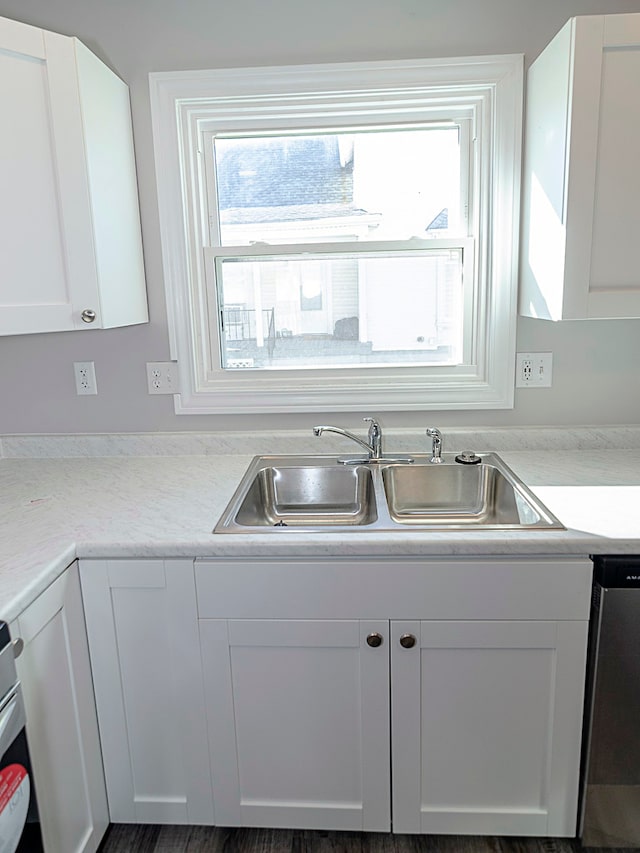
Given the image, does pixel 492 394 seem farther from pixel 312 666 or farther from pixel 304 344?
pixel 312 666

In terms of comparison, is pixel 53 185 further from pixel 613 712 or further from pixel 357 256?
pixel 613 712

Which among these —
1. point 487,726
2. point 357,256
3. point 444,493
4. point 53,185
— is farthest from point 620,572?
point 53,185

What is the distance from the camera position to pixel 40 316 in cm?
161

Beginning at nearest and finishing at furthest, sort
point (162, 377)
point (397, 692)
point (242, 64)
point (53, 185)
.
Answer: point (397, 692) → point (53, 185) → point (242, 64) → point (162, 377)

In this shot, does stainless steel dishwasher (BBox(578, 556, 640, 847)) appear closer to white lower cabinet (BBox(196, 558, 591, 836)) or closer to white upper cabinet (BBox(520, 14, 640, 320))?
white lower cabinet (BBox(196, 558, 591, 836))

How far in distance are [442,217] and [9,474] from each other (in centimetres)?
160

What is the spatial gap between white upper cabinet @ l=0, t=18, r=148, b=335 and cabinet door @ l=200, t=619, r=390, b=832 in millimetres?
913

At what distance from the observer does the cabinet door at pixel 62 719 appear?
1237mm

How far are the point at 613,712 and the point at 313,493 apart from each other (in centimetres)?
98

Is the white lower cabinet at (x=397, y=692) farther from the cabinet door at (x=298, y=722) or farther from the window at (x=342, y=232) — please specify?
the window at (x=342, y=232)

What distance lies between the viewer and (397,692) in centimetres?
145

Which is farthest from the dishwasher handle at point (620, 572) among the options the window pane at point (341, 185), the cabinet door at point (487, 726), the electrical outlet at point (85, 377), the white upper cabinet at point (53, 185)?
the electrical outlet at point (85, 377)

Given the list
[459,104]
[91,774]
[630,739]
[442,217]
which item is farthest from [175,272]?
[630,739]

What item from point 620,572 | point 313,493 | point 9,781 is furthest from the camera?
point 313,493
